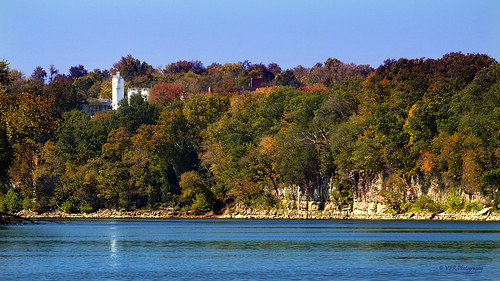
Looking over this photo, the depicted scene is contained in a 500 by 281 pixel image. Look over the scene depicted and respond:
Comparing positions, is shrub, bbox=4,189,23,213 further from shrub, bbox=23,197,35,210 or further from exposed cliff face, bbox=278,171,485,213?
exposed cliff face, bbox=278,171,485,213

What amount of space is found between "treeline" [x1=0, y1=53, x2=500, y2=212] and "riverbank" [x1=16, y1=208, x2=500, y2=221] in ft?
4.66

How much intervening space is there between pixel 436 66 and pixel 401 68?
15.1 feet

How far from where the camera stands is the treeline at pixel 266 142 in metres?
95.9

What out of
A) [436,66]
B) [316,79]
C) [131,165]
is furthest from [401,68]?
[316,79]

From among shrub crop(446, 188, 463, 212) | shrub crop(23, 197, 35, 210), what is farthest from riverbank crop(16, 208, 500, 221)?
shrub crop(23, 197, 35, 210)

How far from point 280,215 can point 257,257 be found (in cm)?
7424

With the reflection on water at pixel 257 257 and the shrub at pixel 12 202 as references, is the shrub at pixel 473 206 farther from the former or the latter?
the shrub at pixel 12 202

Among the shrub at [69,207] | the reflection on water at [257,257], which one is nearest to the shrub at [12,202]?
the shrub at [69,207]

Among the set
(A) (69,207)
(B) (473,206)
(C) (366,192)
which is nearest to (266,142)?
(C) (366,192)

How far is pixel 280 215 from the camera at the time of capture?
404ft

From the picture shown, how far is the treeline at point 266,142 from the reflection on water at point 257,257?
44.4 feet

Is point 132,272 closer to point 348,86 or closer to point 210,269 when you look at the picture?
point 210,269

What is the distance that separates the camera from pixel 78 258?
49.0 meters

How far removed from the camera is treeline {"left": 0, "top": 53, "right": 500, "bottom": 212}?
95.9 meters
